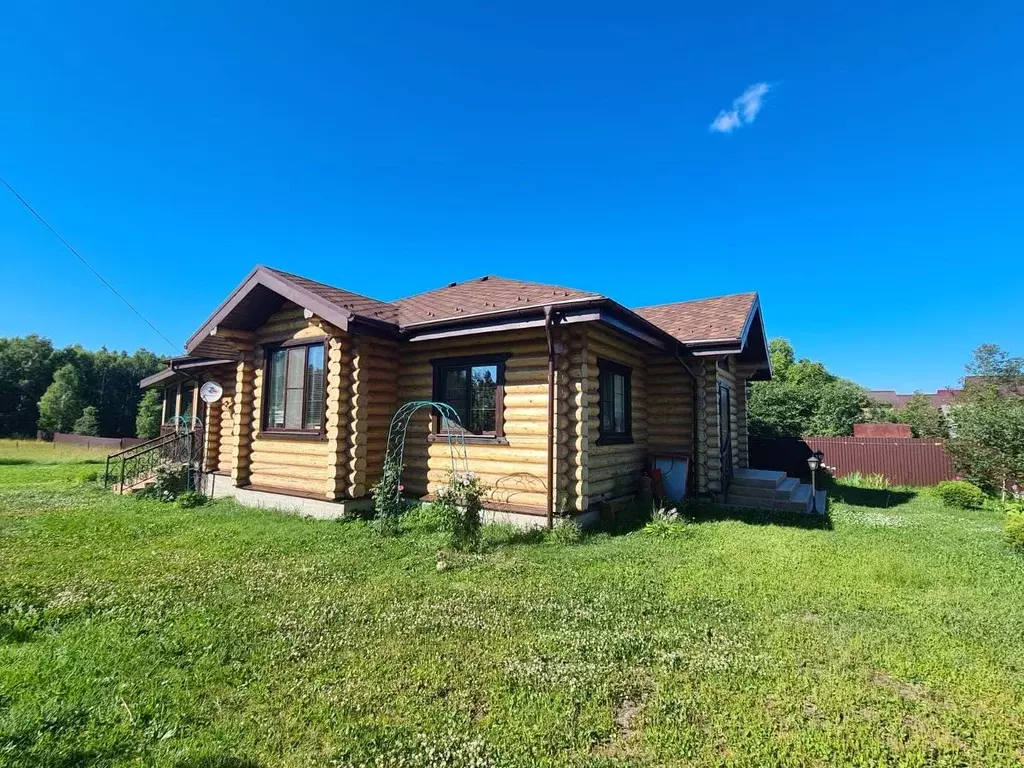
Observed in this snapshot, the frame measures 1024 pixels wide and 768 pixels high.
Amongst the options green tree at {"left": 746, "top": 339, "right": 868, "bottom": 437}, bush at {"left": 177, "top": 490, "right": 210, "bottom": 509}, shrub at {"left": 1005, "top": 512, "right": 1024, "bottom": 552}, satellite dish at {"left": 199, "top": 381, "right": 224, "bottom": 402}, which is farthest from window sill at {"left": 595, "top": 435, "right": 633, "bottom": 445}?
green tree at {"left": 746, "top": 339, "right": 868, "bottom": 437}

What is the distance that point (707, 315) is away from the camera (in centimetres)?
1114

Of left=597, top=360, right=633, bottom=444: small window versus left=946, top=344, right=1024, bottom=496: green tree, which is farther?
left=946, top=344, right=1024, bottom=496: green tree

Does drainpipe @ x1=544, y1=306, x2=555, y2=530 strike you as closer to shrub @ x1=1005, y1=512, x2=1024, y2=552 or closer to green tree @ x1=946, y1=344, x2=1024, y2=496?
shrub @ x1=1005, y1=512, x2=1024, y2=552

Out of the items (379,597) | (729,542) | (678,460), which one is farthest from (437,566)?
(678,460)

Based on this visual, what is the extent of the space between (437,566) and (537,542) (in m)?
1.78

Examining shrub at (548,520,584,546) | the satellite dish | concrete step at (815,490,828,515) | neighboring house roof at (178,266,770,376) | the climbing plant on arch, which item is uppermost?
neighboring house roof at (178,266,770,376)

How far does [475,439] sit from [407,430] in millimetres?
1624

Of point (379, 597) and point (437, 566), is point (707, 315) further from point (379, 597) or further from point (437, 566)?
point (379, 597)

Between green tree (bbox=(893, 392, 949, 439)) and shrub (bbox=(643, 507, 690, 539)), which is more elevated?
green tree (bbox=(893, 392, 949, 439))

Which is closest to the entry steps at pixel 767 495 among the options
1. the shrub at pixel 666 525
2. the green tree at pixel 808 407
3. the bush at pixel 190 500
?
the shrub at pixel 666 525

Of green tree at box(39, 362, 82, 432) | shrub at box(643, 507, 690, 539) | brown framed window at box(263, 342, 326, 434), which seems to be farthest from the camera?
green tree at box(39, 362, 82, 432)

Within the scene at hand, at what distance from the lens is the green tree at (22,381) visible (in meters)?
43.6

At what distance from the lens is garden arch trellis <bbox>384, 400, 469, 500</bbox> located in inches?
330

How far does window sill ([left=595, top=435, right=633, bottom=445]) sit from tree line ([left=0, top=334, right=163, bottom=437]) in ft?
165
